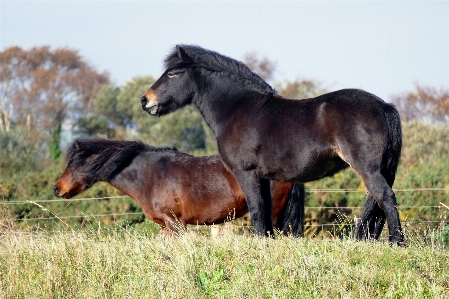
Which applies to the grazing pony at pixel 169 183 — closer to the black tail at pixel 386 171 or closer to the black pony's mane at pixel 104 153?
the black pony's mane at pixel 104 153

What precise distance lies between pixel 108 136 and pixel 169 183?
31.9m

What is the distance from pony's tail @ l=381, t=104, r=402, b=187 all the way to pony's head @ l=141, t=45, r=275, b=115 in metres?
1.88

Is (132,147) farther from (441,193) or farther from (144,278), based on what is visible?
(441,193)

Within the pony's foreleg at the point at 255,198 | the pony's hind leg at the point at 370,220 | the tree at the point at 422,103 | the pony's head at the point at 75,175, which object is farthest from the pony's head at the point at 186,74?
the tree at the point at 422,103

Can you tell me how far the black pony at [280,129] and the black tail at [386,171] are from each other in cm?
1

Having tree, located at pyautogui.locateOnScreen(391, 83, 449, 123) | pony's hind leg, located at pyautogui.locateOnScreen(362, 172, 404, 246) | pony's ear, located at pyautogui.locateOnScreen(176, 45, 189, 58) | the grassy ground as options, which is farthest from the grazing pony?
tree, located at pyautogui.locateOnScreen(391, 83, 449, 123)

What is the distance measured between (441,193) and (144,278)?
32.8ft

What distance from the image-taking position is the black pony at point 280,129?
6875 mm

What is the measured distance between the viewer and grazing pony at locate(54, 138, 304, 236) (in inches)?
364

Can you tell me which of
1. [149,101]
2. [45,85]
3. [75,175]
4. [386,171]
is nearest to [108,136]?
[45,85]

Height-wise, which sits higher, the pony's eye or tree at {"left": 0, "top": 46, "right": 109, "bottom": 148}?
tree at {"left": 0, "top": 46, "right": 109, "bottom": 148}

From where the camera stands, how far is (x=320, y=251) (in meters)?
5.88

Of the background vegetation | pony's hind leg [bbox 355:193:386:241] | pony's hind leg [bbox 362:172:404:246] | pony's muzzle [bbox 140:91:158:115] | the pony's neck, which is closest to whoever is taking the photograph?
pony's hind leg [bbox 362:172:404:246]

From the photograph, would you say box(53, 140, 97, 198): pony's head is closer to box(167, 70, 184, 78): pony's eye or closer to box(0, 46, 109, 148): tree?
box(167, 70, 184, 78): pony's eye
